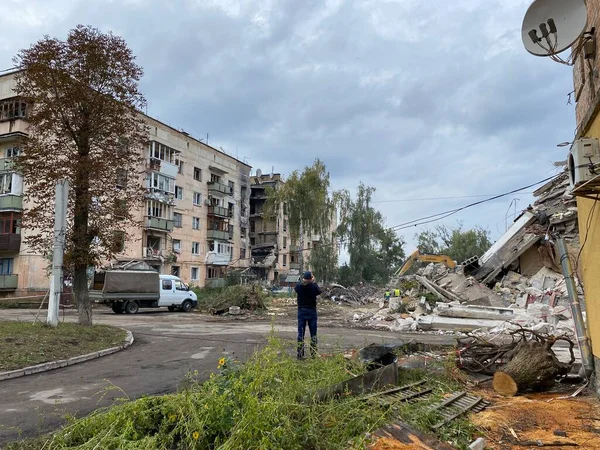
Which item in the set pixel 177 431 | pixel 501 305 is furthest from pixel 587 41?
pixel 501 305

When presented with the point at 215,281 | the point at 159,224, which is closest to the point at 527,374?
the point at 159,224

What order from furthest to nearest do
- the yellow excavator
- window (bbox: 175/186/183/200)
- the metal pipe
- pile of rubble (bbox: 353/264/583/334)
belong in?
window (bbox: 175/186/183/200) → the yellow excavator → pile of rubble (bbox: 353/264/583/334) → the metal pipe

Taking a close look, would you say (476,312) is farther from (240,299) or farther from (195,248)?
(195,248)

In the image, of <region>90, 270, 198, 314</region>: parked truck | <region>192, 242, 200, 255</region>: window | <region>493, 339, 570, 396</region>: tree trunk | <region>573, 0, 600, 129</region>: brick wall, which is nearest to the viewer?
<region>573, 0, 600, 129</region>: brick wall

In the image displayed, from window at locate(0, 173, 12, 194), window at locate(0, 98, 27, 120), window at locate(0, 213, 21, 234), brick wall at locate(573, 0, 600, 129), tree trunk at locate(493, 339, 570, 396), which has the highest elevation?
window at locate(0, 98, 27, 120)

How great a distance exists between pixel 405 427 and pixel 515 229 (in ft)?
73.2

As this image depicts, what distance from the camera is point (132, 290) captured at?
2573 cm

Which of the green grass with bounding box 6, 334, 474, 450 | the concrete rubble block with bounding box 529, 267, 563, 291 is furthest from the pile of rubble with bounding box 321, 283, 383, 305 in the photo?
the green grass with bounding box 6, 334, 474, 450

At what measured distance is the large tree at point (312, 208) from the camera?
4541 centimetres

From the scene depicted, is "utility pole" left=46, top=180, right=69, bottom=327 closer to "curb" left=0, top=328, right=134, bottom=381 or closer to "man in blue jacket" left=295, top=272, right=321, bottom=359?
"curb" left=0, top=328, right=134, bottom=381

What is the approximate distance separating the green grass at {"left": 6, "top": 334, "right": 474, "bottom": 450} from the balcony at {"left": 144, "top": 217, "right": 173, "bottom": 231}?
37063mm

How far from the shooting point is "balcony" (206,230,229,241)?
4906 cm

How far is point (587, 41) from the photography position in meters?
6.48

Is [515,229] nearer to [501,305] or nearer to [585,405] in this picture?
[501,305]
